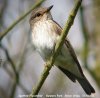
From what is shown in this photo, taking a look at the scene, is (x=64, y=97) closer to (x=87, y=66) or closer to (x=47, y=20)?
(x=87, y=66)

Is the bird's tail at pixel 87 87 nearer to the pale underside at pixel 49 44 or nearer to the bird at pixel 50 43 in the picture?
the bird at pixel 50 43

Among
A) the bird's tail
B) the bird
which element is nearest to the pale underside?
the bird

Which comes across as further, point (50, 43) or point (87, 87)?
point (87, 87)

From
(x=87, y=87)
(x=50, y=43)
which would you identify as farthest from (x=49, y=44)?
(x=87, y=87)

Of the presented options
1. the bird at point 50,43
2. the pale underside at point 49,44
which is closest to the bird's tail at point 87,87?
the bird at point 50,43

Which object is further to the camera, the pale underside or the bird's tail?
the bird's tail

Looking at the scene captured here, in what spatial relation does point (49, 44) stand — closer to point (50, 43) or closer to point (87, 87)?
point (50, 43)

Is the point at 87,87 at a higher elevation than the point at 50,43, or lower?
lower

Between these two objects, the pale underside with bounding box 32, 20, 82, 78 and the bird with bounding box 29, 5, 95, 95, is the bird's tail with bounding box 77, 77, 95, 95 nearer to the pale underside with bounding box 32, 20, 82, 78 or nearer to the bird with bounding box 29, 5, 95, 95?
the bird with bounding box 29, 5, 95, 95
